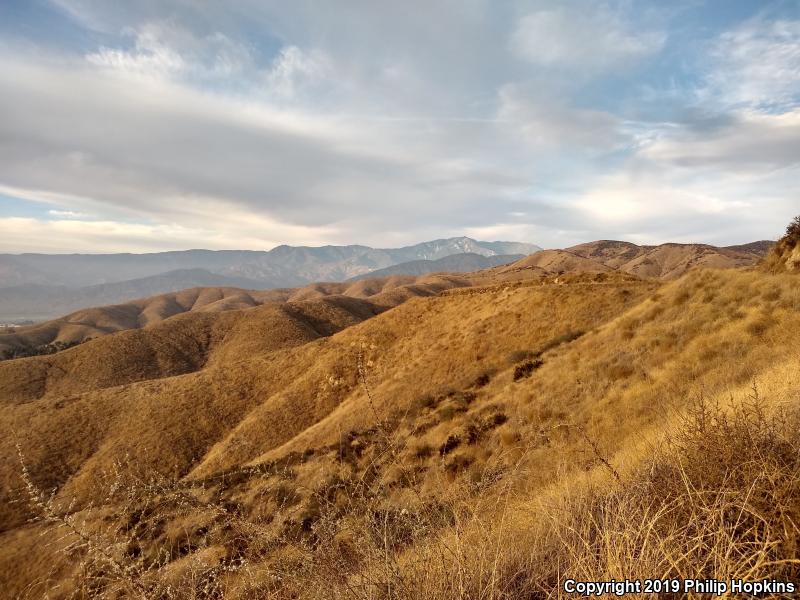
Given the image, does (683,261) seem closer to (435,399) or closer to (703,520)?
(435,399)

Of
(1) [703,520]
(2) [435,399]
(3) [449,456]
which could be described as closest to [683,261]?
(2) [435,399]

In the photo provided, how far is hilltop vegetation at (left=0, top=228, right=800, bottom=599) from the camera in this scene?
3.23m

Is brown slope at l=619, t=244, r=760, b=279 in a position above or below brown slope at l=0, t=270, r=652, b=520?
above

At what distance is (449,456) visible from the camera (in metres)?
12.2

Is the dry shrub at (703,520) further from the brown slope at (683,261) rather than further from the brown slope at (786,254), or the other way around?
the brown slope at (683,261)

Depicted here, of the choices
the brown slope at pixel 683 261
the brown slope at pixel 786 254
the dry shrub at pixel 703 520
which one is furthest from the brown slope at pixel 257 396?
the brown slope at pixel 683 261

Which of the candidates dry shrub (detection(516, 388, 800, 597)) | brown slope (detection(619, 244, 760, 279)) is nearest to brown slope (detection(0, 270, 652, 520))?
dry shrub (detection(516, 388, 800, 597))

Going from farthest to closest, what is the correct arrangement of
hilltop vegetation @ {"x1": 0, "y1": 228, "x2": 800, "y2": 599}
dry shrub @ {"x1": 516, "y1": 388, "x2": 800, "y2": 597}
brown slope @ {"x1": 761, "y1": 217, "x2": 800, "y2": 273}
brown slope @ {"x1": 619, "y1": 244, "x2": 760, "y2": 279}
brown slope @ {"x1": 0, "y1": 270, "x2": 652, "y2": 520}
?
brown slope @ {"x1": 619, "y1": 244, "x2": 760, "y2": 279}
brown slope @ {"x1": 0, "y1": 270, "x2": 652, "y2": 520}
brown slope @ {"x1": 761, "y1": 217, "x2": 800, "y2": 273}
hilltop vegetation @ {"x1": 0, "y1": 228, "x2": 800, "y2": 599}
dry shrub @ {"x1": 516, "y1": 388, "x2": 800, "y2": 597}

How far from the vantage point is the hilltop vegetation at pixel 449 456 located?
323cm

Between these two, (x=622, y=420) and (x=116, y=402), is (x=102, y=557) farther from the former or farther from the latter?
(x=116, y=402)

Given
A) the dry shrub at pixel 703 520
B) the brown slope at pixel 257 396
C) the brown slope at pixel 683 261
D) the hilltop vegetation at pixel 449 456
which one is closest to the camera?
the dry shrub at pixel 703 520

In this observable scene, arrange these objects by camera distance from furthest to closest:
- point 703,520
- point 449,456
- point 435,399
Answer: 1. point 435,399
2. point 449,456
3. point 703,520

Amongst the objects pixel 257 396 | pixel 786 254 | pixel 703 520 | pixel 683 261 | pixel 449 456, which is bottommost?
pixel 257 396

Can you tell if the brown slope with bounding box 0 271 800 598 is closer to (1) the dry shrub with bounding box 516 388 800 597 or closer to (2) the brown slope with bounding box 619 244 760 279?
(1) the dry shrub with bounding box 516 388 800 597
